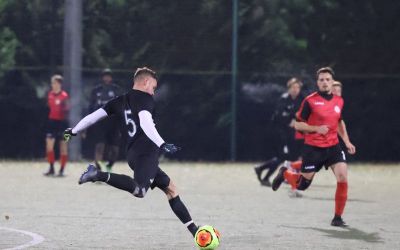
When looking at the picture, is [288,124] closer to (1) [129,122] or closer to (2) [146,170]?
(1) [129,122]

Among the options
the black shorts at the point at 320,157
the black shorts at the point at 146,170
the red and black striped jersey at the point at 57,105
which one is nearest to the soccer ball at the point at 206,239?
the black shorts at the point at 146,170

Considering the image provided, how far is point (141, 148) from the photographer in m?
9.86

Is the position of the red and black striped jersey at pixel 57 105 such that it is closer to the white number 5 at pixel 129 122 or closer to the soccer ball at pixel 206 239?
the white number 5 at pixel 129 122

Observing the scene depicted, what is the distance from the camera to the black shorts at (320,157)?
483 inches

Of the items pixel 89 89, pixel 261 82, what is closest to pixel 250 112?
pixel 261 82

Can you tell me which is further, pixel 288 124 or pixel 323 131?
pixel 288 124

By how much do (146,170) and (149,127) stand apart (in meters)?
0.44

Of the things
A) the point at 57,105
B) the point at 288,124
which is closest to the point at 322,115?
the point at 288,124

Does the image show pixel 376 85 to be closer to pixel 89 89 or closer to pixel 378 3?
pixel 378 3

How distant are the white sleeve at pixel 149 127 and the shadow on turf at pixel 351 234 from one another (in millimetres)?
2616

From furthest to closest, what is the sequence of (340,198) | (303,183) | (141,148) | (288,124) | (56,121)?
(56,121)
(288,124)
(303,183)
(340,198)
(141,148)

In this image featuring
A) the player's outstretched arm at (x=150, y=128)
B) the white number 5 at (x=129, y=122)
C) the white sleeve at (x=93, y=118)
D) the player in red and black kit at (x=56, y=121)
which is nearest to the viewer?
the player's outstretched arm at (x=150, y=128)

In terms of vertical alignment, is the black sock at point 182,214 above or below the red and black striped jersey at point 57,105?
below

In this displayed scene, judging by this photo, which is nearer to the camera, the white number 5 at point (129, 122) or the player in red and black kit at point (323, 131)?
the white number 5 at point (129, 122)
